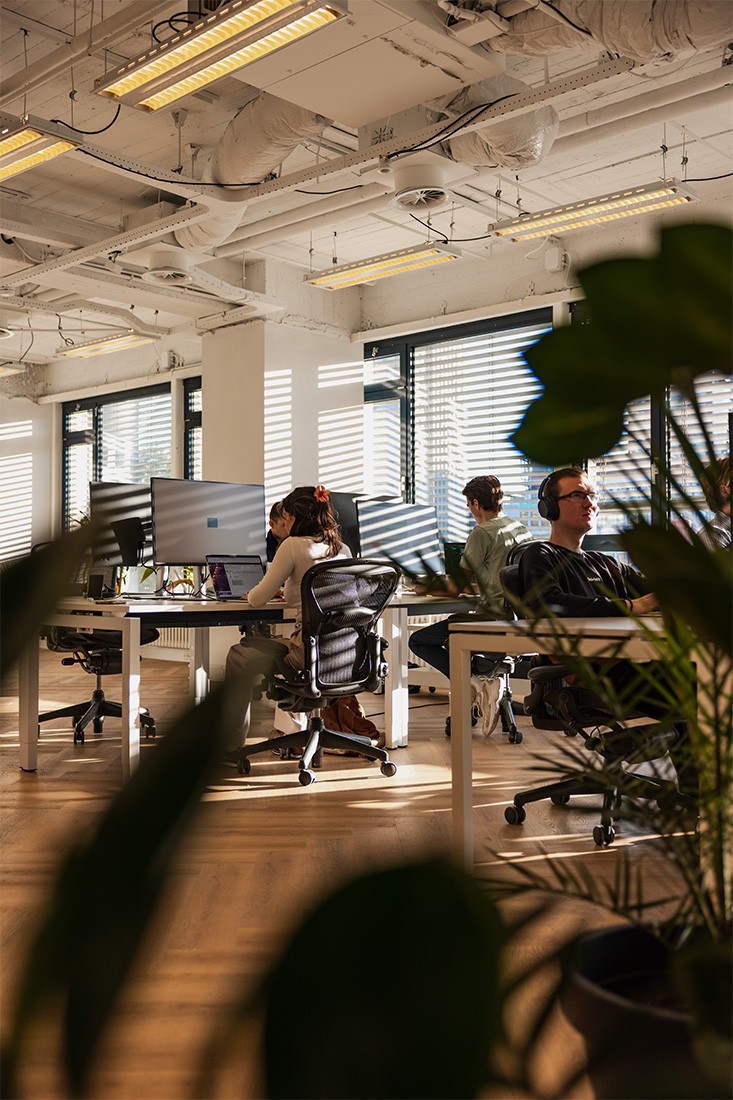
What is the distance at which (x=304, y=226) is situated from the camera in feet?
21.0

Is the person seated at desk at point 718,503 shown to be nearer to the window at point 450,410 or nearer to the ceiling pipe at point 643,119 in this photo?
the ceiling pipe at point 643,119

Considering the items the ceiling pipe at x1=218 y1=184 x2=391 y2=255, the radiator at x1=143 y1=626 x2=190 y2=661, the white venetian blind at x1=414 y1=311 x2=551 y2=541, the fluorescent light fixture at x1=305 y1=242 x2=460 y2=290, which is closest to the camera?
the ceiling pipe at x1=218 y1=184 x2=391 y2=255

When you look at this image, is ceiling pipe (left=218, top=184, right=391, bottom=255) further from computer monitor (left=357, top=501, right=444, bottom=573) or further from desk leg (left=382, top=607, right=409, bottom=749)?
desk leg (left=382, top=607, right=409, bottom=749)

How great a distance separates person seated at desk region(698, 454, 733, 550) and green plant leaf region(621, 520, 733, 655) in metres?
0.12

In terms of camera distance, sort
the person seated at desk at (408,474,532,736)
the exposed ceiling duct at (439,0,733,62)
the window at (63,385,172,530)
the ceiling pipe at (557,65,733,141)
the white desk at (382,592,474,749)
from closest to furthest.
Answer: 1. the exposed ceiling duct at (439,0,733,62)
2. the ceiling pipe at (557,65,733,141)
3. the white desk at (382,592,474,749)
4. the person seated at desk at (408,474,532,736)
5. the window at (63,385,172,530)

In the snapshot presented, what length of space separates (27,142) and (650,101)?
2874 mm

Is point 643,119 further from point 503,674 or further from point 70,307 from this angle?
point 70,307

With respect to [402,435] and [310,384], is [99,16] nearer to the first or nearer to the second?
[310,384]

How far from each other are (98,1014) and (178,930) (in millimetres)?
2252

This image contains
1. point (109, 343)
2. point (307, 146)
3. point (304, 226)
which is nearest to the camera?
point (307, 146)

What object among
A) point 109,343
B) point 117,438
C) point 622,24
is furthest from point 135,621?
point 117,438

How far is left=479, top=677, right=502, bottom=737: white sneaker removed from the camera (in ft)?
16.4

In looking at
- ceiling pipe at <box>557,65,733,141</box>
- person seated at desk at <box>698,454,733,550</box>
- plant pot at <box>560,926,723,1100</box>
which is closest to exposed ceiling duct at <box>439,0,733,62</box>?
ceiling pipe at <box>557,65,733,141</box>

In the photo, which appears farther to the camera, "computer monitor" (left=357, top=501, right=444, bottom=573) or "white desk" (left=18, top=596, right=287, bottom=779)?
"computer monitor" (left=357, top=501, right=444, bottom=573)
